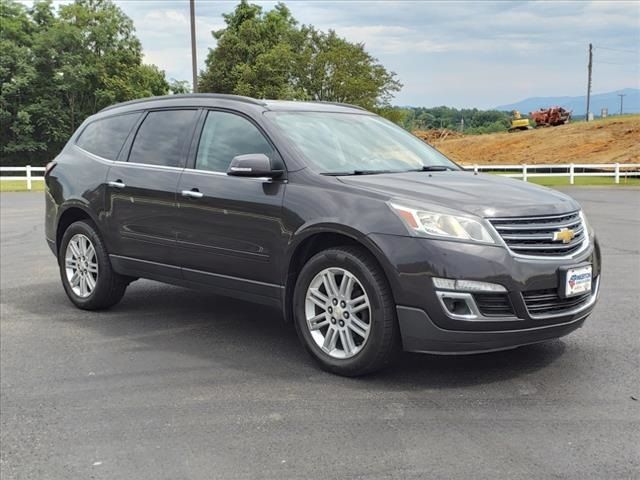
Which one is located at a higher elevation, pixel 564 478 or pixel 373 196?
pixel 373 196

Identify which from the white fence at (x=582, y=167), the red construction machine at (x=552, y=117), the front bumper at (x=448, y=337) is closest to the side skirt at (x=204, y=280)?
the front bumper at (x=448, y=337)

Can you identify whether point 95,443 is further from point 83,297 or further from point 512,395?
point 83,297

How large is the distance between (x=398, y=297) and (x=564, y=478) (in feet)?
4.75

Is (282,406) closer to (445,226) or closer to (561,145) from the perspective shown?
(445,226)

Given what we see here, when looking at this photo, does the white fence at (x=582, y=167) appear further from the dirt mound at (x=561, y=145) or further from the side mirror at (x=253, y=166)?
the side mirror at (x=253, y=166)

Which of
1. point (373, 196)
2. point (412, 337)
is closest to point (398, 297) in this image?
point (412, 337)

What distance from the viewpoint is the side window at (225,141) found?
206 inches

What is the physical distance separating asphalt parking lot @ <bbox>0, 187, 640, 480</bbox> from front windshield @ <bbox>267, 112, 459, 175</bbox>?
1373 mm

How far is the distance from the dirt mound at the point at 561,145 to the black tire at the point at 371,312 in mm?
40171

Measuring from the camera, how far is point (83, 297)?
257 inches

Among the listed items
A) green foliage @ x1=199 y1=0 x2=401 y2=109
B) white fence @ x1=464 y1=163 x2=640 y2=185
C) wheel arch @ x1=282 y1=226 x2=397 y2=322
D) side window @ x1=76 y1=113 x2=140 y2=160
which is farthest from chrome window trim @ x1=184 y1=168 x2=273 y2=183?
green foliage @ x1=199 y1=0 x2=401 y2=109

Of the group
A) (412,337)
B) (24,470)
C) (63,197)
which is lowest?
(24,470)

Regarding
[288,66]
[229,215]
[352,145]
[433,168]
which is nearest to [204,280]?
[229,215]

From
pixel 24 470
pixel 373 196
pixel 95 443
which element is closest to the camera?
pixel 24 470
